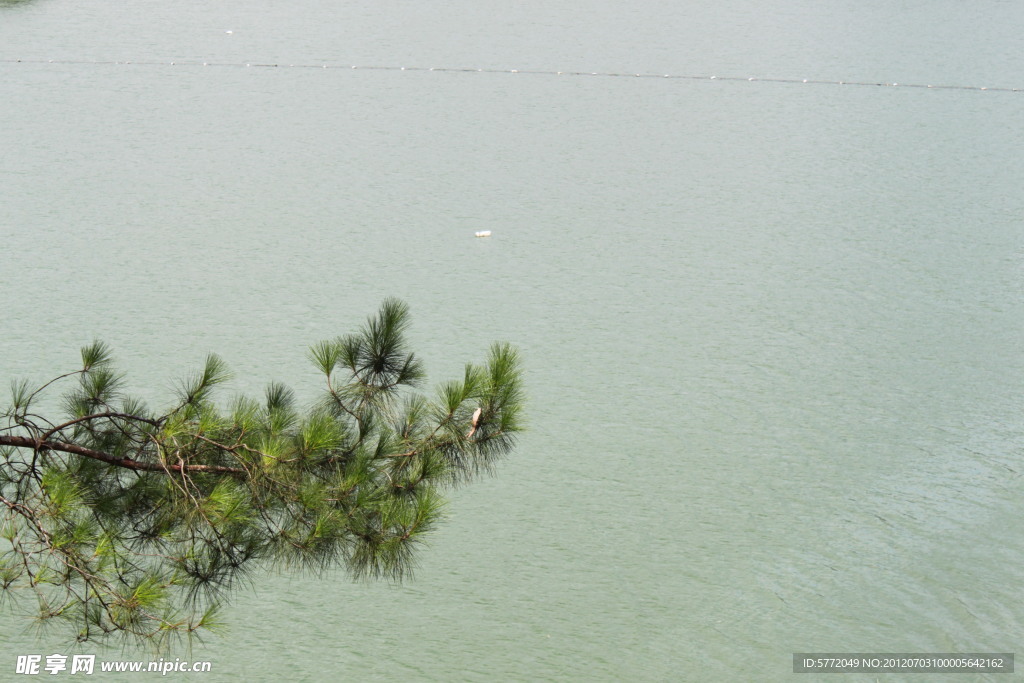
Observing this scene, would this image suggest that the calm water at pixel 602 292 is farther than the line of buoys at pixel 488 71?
No

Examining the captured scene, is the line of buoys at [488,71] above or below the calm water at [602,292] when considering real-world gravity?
above

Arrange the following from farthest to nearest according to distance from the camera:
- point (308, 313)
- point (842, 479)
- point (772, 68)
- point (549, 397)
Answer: point (772, 68)
point (308, 313)
point (549, 397)
point (842, 479)

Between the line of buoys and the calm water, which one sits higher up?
the line of buoys

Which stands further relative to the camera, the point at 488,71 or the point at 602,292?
the point at 488,71

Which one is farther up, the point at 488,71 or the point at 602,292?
the point at 488,71

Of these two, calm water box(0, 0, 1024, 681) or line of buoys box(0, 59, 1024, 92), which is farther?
line of buoys box(0, 59, 1024, 92)

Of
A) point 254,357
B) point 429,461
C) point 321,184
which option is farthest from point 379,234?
point 429,461

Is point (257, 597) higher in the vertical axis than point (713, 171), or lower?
lower

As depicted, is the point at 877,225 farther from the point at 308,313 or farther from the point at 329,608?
the point at 329,608
